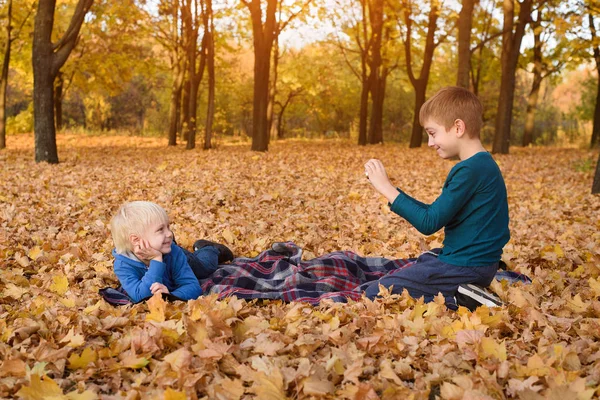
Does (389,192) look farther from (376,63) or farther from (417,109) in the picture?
(376,63)

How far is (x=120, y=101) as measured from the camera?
39406 millimetres

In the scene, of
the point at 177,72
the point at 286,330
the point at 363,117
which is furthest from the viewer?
the point at 363,117

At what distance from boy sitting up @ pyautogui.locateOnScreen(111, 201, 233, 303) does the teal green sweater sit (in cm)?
149

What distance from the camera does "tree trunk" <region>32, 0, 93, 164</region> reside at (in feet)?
37.8

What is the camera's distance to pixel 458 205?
3.33 m

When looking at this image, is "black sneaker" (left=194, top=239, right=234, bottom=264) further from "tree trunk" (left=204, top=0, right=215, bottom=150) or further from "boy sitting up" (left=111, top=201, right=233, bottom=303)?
"tree trunk" (left=204, top=0, right=215, bottom=150)

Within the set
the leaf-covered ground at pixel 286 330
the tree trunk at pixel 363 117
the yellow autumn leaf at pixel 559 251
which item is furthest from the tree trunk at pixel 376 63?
the yellow autumn leaf at pixel 559 251

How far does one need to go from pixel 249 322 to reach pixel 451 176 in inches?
60.2

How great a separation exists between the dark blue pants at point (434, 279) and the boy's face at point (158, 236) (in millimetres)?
1376

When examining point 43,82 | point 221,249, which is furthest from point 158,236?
point 43,82

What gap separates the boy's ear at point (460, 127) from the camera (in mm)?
3363

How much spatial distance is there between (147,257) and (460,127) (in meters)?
2.19

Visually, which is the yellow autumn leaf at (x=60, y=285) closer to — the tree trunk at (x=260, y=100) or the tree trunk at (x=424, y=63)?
the tree trunk at (x=260, y=100)

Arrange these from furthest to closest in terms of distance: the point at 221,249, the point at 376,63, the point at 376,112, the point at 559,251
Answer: the point at 376,112
the point at 376,63
the point at 559,251
the point at 221,249
